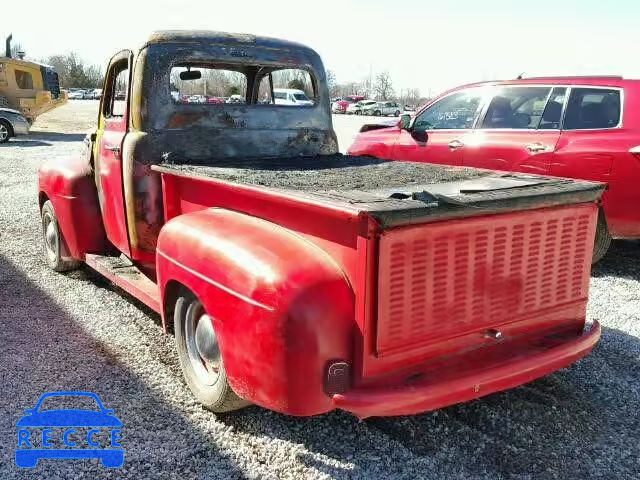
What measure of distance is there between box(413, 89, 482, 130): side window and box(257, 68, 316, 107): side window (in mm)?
2028

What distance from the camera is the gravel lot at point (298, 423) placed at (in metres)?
2.61

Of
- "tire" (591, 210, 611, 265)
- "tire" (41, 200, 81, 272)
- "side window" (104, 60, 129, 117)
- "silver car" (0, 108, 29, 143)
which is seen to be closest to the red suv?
"tire" (591, 210, 611, 265)

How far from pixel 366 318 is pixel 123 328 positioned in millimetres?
2360

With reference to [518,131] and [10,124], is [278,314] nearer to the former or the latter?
[518,131]

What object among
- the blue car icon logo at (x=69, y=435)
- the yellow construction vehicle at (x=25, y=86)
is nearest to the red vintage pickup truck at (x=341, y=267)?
the blue car icon logo at (x=69, y=435)

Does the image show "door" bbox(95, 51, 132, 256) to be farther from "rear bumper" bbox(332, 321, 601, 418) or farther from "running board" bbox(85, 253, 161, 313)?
"rear bumper" bbox(332, 321, 601, 418)

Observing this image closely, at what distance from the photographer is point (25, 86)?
2053cm

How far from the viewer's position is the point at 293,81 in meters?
4.80

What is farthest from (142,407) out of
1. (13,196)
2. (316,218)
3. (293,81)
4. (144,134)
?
(13,196)

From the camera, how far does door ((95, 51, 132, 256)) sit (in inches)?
157

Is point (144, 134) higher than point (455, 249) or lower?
higher

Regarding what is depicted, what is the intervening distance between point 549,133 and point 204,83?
3155mm

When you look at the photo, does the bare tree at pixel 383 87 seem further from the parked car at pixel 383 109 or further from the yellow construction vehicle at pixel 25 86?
the yellow construction vehicle at pixel 25 86

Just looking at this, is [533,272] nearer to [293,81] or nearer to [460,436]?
[460,436]
